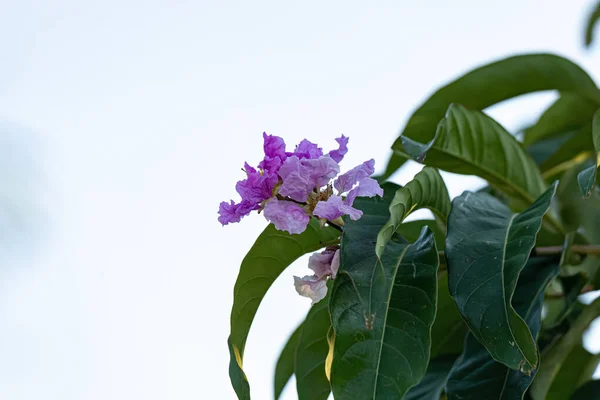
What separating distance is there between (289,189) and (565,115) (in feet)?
2.16

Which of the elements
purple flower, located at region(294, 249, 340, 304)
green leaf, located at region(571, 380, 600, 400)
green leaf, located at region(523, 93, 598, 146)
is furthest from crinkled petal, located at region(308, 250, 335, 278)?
green leaf, located at region(523, 93, 598, 146)

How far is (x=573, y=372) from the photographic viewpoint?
3.12 ft

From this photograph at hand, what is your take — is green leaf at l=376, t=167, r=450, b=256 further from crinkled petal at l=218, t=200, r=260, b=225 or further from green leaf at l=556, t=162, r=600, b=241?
green leaf at l=556, t=162, r=600, b=241

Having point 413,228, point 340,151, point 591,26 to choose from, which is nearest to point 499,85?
point 413,228

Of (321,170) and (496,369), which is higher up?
(321,170)

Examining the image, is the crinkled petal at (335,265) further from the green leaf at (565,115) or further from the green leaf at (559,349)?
the green leaf at (565,115)

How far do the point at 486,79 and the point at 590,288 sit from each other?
11.5 inches

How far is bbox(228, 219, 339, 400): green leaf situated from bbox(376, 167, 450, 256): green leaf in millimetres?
88

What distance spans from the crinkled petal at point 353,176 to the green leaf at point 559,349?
1.28 ft

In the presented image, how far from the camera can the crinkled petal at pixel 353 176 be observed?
1.79 feet

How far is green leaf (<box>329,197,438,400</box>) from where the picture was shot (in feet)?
1.64

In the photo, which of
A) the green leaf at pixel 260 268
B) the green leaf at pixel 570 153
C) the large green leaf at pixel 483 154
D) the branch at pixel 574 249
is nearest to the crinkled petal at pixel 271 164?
the green leaf at pixel 260 268

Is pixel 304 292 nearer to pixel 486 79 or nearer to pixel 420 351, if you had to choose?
pixel 420 351

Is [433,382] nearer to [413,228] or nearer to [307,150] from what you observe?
[413,228]
